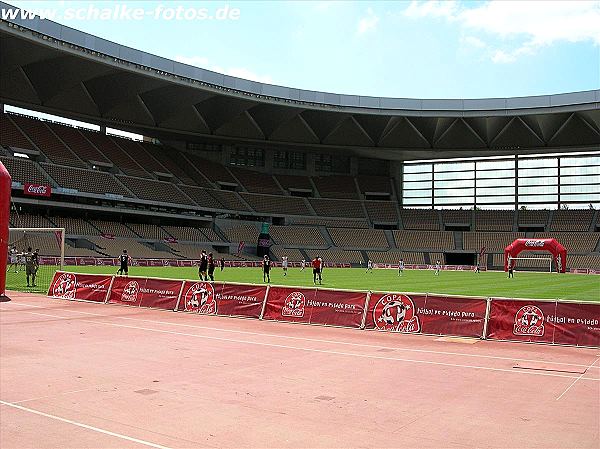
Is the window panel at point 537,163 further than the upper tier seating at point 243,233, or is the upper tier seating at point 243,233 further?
the window panel at point 537,163

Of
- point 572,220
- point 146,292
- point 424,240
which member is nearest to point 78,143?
point 424,240

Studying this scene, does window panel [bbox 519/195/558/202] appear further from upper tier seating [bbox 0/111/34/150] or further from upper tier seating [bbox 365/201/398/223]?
upper tier seating [bbox 0/111/34/150]

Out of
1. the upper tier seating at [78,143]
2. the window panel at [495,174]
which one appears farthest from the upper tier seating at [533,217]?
the upper tier seating at [78,143]

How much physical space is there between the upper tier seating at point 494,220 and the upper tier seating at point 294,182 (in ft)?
84.0

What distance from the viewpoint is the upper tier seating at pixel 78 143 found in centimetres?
6769

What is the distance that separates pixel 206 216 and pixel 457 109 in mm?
35457

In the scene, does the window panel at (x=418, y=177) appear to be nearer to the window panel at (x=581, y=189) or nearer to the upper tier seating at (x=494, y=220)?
the upper tier seating at (x=494, y=220)

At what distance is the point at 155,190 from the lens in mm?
70875

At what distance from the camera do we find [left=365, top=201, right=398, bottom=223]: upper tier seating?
290ft

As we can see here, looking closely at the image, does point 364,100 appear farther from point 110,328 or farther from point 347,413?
point 347,413

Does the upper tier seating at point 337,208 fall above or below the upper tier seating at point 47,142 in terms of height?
below

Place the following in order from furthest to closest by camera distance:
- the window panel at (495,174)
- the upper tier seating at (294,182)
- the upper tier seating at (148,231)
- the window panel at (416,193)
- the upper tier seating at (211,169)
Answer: the window panel at (416,193) → the upper tier seating at (294,182) → the window panel at (495,174) → the upper tier seating at (211,169) → the upper tier seating at (148,231)

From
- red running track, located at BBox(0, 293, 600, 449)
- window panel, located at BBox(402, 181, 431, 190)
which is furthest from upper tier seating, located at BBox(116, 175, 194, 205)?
red running track, located at BBox(0, 293, 600, 449)

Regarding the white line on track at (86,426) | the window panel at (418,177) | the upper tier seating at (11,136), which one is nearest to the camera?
the white line on track at (86,426)
